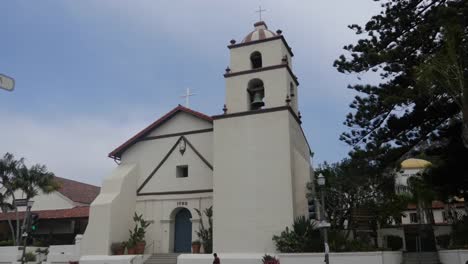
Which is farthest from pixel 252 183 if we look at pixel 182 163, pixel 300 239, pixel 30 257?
pixel 30 257

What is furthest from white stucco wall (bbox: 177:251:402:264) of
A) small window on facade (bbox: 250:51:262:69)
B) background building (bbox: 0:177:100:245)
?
background building (bbox: 0:177:100:245)

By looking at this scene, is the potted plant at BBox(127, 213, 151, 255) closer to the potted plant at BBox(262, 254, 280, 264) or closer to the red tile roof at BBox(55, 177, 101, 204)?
the potted plant at BBox(262, 254, 280, 264)

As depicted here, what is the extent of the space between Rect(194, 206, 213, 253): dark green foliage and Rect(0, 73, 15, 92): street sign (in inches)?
585

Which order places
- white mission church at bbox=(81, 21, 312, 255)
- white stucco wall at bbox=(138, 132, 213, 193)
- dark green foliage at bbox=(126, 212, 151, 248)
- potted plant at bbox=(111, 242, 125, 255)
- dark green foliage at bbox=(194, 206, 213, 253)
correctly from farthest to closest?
white stucco wall at bbox=(138, 132, 213, 193)
dark green foliage at bbox=(126, 212, 151, 248)
potted plant at bbox=(111, 242, 125, 255)
dark green foliage at bbox=(194, 206, 213, 253)
white mission church at bbox=(81, 21, 312, 255)

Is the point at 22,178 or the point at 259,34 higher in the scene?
the point at 259,34

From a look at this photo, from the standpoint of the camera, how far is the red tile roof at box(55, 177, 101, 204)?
31.9 metres

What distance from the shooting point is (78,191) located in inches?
1334

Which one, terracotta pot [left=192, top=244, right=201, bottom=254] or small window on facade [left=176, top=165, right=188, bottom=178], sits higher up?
small window on facade [left=176, top=165, right=188, bottom=178]

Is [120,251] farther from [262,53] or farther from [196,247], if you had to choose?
[262,53]

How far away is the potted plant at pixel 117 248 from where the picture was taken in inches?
790

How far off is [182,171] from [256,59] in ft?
23.1

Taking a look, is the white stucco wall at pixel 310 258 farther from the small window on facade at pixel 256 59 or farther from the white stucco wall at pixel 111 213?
the small window on facade at pixel 256 59

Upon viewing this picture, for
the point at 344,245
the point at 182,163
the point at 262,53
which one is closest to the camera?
the point at 344,245

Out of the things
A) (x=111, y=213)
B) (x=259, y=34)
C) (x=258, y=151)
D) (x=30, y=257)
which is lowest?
(x=30, y=257)
